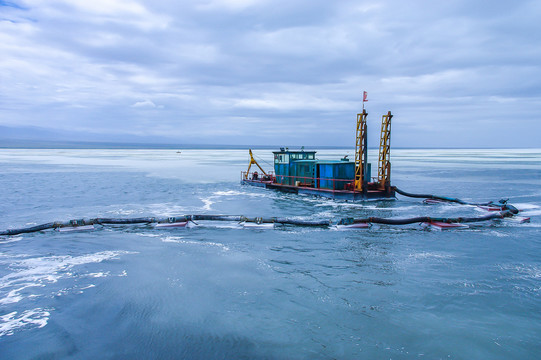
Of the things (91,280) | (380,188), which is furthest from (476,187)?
(91,280)

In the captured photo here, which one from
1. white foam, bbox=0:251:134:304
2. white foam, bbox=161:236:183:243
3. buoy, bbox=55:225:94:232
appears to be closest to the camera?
white foam, bbox=0:251:134:304

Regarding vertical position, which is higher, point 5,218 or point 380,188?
point 380,188

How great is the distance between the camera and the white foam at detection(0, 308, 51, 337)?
1012 centimetres

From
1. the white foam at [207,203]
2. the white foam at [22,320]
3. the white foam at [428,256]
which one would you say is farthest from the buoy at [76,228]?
the white foam at [428,256]

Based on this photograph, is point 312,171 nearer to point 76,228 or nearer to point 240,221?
point 240,221

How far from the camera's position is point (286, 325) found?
1023 centimetres

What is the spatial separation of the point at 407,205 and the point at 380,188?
3.15 metres

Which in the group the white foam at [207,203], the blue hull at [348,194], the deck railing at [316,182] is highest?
the deck railing at [316,182]

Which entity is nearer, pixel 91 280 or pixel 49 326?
pixel 49 326

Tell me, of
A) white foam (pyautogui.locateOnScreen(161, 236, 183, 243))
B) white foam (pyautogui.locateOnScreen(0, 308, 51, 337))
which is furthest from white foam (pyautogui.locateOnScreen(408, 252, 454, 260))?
white foam (pyautogui.locateOnScreen(0, 308, 51, 337))

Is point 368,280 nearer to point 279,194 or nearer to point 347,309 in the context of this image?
point 347,309

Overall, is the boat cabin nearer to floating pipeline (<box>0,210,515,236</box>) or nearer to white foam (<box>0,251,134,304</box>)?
floating pipeline (<box>0,210,515,236</box>)

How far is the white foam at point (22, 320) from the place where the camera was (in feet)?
33.2

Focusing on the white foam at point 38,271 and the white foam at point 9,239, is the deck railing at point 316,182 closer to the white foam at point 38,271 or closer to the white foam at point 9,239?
the white foam at point 38,271
